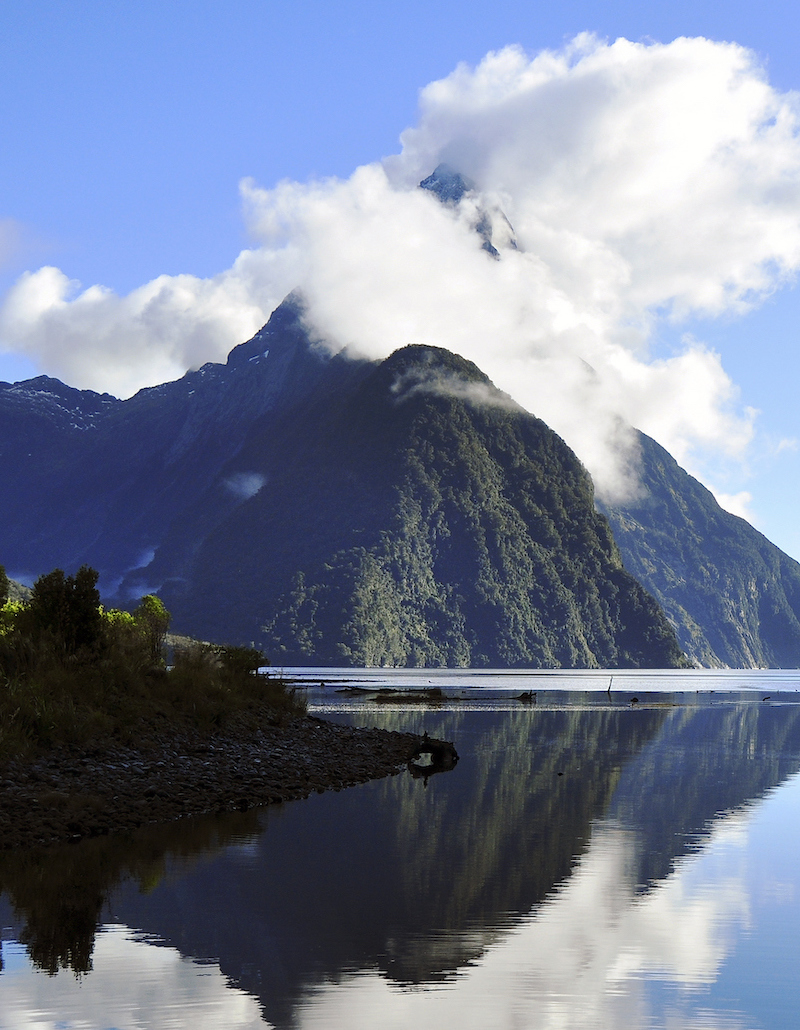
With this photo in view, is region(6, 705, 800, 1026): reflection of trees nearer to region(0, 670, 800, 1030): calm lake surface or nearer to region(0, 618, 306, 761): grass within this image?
region(0, 670, 800, 1030): calm lake surface

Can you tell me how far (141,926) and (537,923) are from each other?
19.3 ft

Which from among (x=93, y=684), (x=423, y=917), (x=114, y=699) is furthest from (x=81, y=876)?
(x=93, y=684)

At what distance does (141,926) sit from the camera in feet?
57.0

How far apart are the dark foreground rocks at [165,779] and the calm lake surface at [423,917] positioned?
1.11 metres

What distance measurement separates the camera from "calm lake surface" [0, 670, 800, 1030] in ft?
45.0

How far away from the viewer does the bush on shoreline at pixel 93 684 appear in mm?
32312

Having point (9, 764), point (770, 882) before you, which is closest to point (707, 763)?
point (770, 882)

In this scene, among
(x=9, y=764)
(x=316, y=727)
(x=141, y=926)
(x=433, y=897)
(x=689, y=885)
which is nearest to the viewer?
(x=141, y=926)

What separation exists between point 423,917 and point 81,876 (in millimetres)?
6353

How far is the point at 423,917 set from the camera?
1847cm

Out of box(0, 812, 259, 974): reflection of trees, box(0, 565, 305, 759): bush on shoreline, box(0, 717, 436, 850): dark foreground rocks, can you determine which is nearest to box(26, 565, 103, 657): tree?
box(0, 565, 305, 759): bush on shoreline

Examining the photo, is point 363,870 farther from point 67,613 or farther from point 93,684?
point 67,613

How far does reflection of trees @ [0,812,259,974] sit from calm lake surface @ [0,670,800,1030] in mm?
62

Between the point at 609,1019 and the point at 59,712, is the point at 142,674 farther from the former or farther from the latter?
the point at 609,1019
